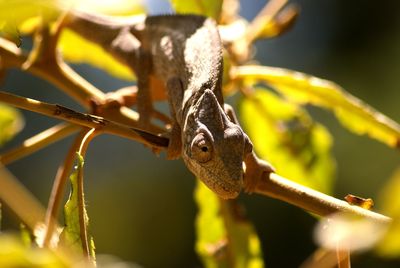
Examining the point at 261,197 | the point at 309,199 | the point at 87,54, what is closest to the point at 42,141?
the point at 309,199

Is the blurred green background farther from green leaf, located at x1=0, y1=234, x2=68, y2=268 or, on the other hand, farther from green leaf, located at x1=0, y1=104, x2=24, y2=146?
green leaf, located at x1=0, y1=234, x2=68, y2=268

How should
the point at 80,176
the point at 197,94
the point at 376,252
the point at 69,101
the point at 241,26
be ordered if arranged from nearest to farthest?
1. the point at 376,252
2. the point at 80,176
3. the point at 197,94
4. the point at 241,26
5. the point at 69,101

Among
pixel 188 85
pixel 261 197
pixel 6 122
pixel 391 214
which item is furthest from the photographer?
pixel 261 197

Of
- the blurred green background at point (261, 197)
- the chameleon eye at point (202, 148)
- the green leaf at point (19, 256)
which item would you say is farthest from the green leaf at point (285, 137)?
the blurred green background at point (261, 197)

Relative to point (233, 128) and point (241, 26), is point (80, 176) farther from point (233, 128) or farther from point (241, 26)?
point (241, 26)

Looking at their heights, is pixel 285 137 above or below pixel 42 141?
above

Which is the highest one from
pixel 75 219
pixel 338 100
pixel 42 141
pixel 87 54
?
pixel 87 54

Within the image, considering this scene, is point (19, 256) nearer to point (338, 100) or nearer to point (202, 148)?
point (202, 148)

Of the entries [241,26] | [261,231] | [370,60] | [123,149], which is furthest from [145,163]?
[241,26]
